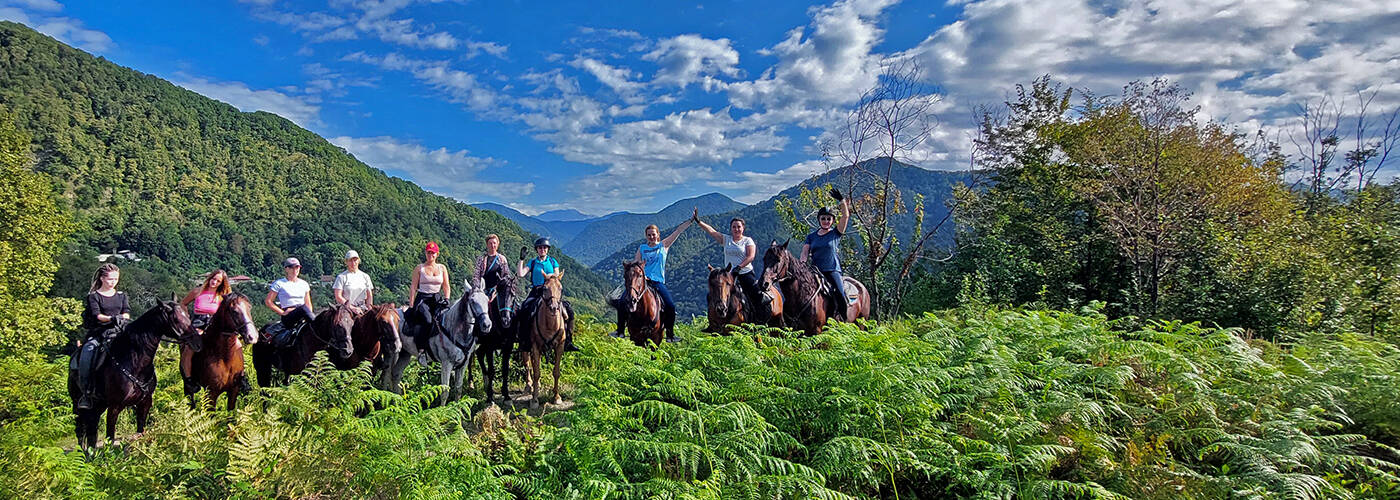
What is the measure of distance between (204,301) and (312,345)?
121 cm

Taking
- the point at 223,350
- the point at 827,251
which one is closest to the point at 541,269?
the point at 223,350

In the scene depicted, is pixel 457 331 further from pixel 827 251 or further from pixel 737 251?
pixel 827 251

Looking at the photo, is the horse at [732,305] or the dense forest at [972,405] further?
the horse at [732,305]

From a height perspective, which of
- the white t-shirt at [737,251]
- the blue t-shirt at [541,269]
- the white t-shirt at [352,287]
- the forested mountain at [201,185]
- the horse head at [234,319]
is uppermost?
the forested mountain at [201,185]

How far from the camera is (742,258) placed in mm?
9258

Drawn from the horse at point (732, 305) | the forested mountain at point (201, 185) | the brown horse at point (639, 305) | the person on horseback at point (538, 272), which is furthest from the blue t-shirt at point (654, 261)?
the forested mountain at point (201, 185)

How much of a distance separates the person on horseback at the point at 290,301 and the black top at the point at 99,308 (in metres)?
1.39

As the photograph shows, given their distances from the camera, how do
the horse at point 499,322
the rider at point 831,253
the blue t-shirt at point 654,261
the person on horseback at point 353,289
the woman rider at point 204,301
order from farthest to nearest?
the rider at point 831,253, the blue t-shirt at point 654,261, the horse at point 499,322, the person on horseback at point 353,289, the woman rider at point 204,301

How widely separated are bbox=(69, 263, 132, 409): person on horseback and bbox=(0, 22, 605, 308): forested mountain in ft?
317

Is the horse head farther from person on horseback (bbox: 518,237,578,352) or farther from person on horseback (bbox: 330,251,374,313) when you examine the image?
person on horseback (bbox: 518,237,578,352)

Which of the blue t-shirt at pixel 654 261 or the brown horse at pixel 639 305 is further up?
the blue t-shirt at pixel 654 261

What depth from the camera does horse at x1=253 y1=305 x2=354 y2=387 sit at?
730 centimetres

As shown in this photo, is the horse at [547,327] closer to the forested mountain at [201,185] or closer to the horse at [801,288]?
the horse at [801,288]

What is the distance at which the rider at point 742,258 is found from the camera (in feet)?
29.6
